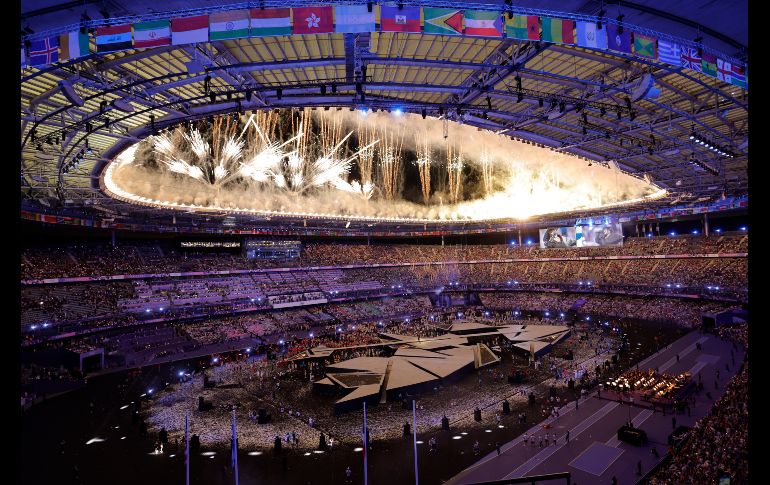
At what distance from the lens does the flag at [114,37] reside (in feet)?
34.7

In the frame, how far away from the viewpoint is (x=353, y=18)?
403 inches

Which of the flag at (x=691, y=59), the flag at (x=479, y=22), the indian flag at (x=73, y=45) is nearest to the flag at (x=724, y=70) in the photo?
the flag at (x=691, y=59)

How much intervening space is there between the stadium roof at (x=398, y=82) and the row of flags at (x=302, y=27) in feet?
1.04

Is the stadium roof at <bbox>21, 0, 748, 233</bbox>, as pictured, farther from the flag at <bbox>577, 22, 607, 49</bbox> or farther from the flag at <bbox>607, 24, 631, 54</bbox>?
the flag at <bbox>577, 22, 607, 49</bbox>

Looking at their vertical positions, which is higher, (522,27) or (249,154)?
(249,154)

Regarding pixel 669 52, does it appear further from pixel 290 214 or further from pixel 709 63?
pixel 290 214

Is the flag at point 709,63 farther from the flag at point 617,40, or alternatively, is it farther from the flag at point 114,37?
the flag at point 114,37

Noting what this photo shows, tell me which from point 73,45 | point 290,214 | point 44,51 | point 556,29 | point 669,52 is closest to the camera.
Result: point 73,45

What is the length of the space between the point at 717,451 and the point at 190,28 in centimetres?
2004

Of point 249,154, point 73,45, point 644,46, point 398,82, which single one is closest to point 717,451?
point 644,46

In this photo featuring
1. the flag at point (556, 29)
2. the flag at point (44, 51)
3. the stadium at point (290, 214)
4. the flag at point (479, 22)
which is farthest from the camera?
the stadium at point (290, 214)

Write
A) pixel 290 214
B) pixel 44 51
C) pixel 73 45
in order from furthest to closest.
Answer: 1. pixel 290 214
2. pixel 44 51
3. pixel 73 45

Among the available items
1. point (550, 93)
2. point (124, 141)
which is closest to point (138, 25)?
point (124, 141)

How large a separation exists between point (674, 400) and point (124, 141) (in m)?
31.7
